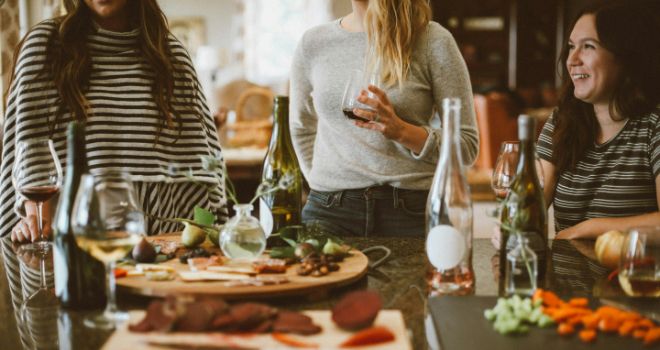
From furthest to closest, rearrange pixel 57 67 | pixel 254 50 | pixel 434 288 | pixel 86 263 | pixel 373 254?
1. pixel 254 50
2. pixel 57 67
3. pixel 373 254
4. pixel 434 288
5. pixel 86 263

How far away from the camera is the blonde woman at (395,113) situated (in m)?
1.78

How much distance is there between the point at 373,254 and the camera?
4.67ft

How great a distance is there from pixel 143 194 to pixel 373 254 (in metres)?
0.71

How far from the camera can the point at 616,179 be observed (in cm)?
178

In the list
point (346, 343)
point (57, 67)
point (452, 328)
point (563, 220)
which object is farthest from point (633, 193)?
point (57, 67)

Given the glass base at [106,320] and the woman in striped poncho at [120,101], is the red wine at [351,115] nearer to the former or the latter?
the woman in striped poncho at [120,101]

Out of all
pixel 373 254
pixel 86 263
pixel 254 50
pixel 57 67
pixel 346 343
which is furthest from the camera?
pixel 254 50

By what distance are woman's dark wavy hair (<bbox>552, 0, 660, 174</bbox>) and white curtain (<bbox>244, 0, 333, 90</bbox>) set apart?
816 cm

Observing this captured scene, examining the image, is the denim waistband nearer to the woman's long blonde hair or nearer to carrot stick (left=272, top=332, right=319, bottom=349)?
the woman's long blonde hair

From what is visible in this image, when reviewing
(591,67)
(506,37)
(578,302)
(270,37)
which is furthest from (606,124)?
(506,37)

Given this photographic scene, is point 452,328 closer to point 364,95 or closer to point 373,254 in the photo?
point 373,254

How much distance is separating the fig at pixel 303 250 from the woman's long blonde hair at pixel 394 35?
0.64 m

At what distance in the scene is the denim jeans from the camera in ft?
5.92

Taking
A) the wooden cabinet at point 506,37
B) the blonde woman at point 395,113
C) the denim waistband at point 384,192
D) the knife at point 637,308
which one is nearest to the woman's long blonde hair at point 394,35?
the blonde woman at point 395,113
